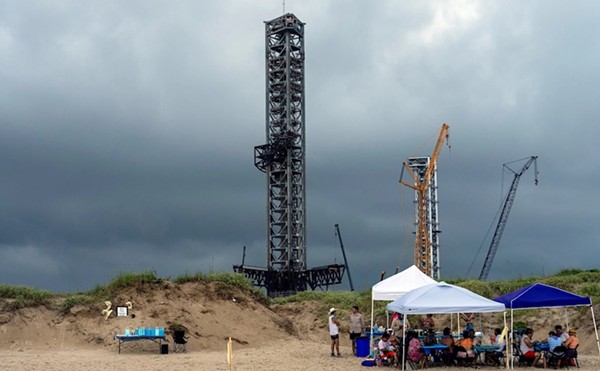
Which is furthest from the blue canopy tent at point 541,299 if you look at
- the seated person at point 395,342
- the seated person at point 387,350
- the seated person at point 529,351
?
the seated person at point 387,350

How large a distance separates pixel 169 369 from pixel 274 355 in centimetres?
541

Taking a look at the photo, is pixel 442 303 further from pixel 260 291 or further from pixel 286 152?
pixel 286 152

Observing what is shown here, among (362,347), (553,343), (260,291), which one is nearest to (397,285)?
(362,347)

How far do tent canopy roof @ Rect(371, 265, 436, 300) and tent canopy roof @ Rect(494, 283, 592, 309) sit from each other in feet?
13.6

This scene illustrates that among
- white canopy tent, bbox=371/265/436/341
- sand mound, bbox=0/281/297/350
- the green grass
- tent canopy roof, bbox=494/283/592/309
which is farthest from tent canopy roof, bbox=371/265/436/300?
the green grass

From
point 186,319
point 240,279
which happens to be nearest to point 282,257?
point 240,279

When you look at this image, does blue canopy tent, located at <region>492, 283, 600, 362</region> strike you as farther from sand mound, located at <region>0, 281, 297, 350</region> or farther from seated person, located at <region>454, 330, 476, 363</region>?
sand mound, located at <region>0, 281, 297, 350</region>

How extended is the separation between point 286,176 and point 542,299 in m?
58.3

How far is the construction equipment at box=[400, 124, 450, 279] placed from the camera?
96.1m

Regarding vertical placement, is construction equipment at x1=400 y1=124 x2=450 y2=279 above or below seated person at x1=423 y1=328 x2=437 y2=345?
above

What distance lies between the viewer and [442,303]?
2041 cm

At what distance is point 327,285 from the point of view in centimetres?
7831

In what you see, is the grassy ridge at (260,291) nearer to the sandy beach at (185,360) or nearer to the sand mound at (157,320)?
the sand mound at (157,320)

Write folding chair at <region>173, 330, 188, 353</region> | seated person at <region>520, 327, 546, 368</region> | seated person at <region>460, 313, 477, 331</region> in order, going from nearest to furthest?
seated person at <region>520, 327, 546, 368</region> → seated person at <region>460, 313, 477, 331</region> → folding chair at <region>173, 330, 188, 353</region>
